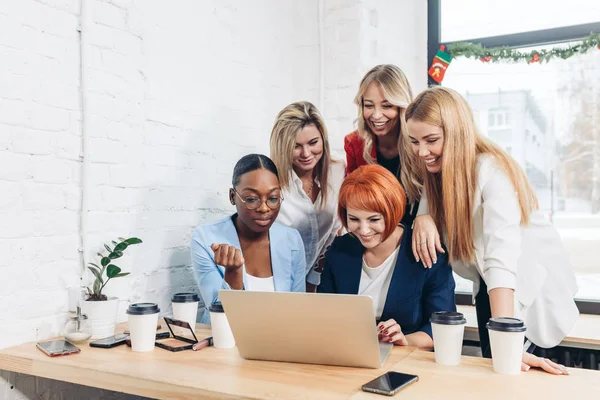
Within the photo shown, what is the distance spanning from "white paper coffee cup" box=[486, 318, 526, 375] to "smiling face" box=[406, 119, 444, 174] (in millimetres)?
626

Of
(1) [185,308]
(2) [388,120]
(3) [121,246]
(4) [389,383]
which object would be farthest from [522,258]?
(3) [121,246]

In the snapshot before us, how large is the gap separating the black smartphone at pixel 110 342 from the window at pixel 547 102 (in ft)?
6.18

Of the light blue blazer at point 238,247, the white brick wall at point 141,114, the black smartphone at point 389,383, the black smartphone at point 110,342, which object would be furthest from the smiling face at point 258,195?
the black smartphone at point 389,383

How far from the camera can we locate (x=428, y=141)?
1800 mm

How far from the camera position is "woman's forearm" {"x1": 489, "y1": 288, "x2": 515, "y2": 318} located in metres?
1.59

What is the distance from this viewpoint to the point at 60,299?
1.83 meters

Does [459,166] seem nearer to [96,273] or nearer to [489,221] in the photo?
[489,221]

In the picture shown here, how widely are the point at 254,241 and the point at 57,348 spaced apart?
2.50ft

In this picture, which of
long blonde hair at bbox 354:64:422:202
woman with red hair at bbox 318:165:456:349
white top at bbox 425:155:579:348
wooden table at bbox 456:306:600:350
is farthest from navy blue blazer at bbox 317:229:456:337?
wooden table at bbox 456:306:600:350

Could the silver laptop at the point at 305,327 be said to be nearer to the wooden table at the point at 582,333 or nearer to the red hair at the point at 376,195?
the red hair at the point at 376,195

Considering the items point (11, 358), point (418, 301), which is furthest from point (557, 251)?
point (11, 358)

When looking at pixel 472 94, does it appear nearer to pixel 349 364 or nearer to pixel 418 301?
pixel 418 301

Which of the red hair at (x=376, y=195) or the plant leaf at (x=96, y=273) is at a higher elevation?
the red hair at (x=376, y=195)

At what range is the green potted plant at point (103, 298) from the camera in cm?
176
